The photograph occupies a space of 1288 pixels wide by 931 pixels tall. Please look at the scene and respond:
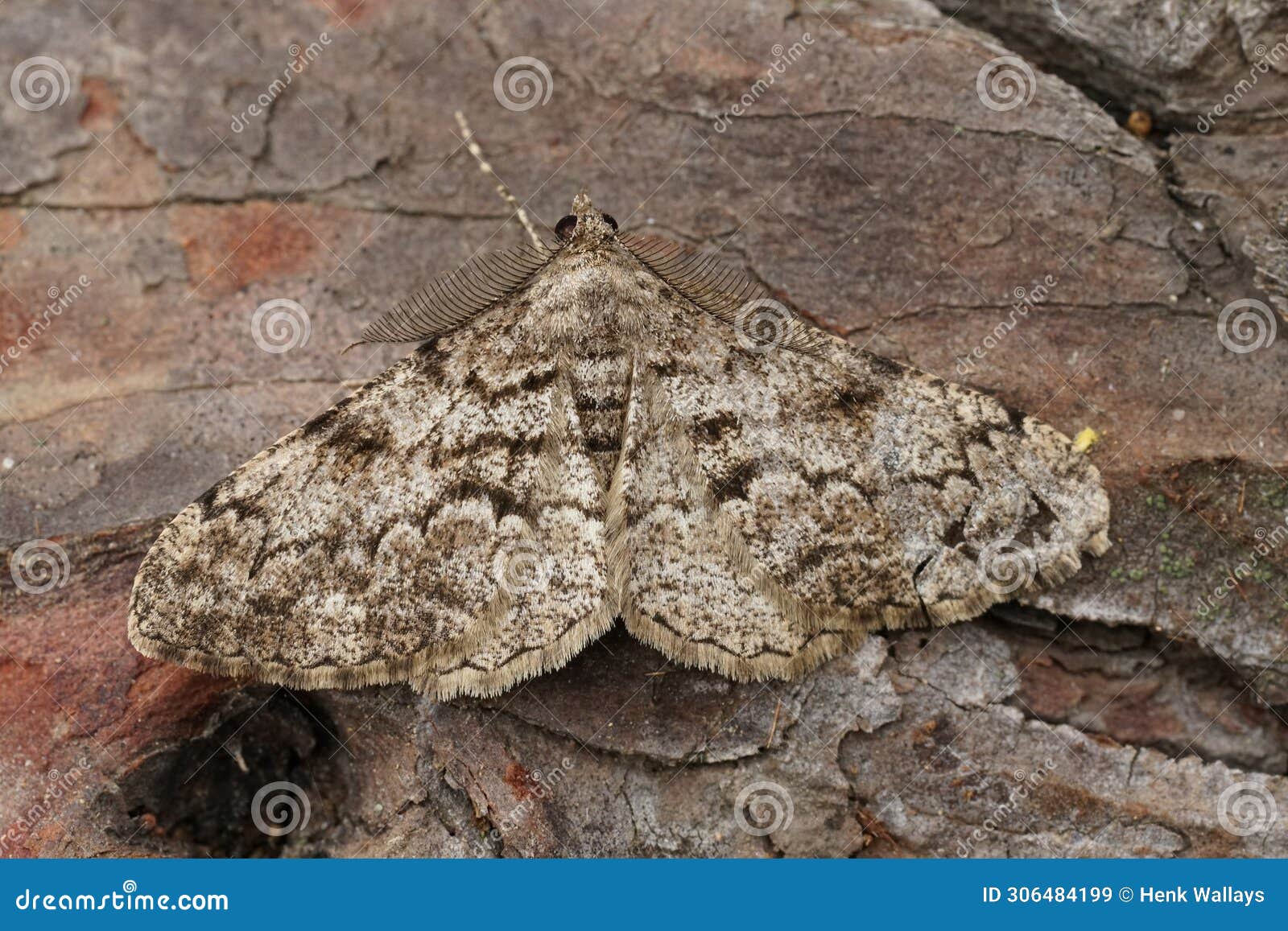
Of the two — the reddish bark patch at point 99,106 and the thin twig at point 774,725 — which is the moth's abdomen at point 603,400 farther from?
the reddish bark patch at point 99,106

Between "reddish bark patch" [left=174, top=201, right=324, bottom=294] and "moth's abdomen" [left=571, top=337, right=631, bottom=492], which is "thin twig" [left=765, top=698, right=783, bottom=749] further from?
"reddish bark patch" [left=174, top=201, right=324, bottom=294]

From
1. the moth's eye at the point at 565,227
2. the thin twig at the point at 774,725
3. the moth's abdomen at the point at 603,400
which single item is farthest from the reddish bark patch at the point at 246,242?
the thin twig at the point at 774,725

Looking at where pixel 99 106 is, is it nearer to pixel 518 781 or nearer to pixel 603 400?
pixel 603 400

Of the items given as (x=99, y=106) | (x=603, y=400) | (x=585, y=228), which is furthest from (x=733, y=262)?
(x=99, y=106)

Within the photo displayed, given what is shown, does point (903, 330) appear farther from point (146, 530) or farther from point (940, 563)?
point (146, 530)

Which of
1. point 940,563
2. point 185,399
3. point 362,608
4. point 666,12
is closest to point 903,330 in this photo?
point 940,563

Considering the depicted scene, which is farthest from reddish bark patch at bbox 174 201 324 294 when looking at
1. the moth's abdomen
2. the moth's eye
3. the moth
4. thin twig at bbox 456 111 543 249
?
the moth's abdomen
